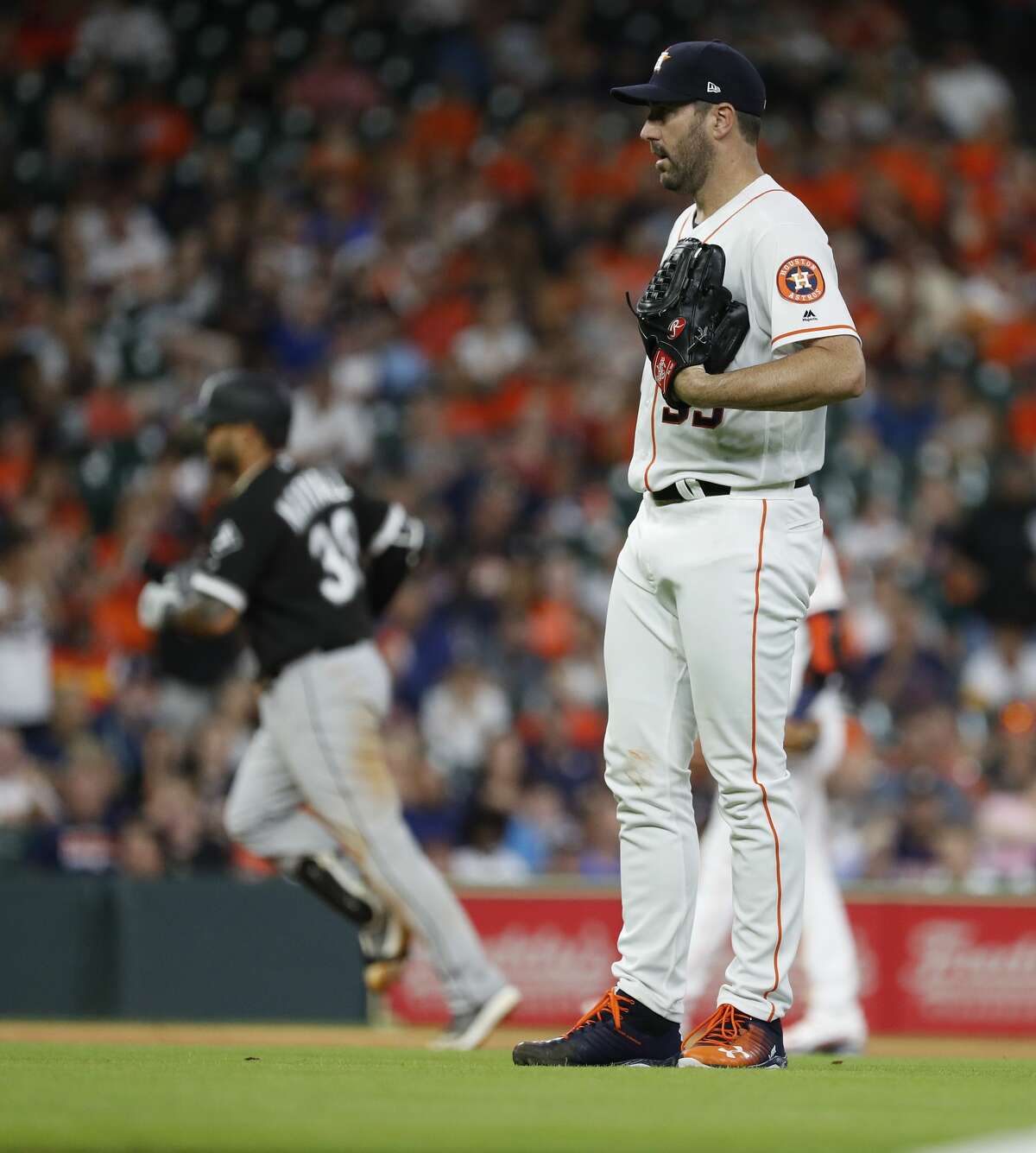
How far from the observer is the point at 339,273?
45.5ft

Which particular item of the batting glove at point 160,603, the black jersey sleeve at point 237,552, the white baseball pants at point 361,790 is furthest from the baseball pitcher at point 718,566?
the batting glove at point 160,603

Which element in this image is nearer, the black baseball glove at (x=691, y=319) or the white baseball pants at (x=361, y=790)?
the black baseball glove at (x=691, y=319)

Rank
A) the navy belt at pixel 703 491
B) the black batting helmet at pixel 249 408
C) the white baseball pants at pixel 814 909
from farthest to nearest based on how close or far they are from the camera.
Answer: the white baseball pants at pixel 814 909 → the black batting helmet at pixel 249 408 → the navy belt at pixel 703 491

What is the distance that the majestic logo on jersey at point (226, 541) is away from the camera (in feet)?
20.6

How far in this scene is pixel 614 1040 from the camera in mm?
→ 4480

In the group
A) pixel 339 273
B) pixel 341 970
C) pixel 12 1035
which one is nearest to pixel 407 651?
pixel 341 970

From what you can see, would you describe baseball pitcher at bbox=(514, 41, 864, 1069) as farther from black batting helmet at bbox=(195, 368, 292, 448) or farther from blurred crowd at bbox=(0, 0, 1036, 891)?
blurred crowd at bbox=(0, 0, 1036, 891)

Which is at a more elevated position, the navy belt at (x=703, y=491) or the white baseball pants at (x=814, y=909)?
the navy belt at (x=703, y=491)

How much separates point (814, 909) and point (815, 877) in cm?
11

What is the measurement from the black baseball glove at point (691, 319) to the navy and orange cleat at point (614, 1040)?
4.29ft

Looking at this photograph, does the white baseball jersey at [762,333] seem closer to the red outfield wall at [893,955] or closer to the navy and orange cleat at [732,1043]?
the navy and orange cleat at [732,1043]

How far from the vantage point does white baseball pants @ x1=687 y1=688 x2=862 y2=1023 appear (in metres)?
6.88

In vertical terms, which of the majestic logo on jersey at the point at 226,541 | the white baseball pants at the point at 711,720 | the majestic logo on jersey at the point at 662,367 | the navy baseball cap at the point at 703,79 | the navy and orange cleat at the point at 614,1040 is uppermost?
the navy baseball cap at the point at 703,79

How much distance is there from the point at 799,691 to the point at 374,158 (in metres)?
8.67
